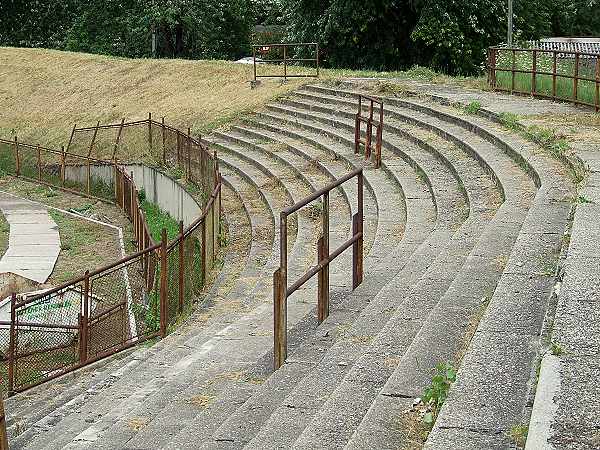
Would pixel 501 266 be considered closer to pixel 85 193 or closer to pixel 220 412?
pixel 220 412

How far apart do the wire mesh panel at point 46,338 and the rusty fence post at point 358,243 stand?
329 cm

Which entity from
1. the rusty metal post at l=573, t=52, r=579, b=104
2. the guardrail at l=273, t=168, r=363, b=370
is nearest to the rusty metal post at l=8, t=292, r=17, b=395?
the guardrail at l=273, t=168, r=363, b=370

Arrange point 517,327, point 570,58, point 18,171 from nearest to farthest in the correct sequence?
point 517,327, point 570,58, point 18,171

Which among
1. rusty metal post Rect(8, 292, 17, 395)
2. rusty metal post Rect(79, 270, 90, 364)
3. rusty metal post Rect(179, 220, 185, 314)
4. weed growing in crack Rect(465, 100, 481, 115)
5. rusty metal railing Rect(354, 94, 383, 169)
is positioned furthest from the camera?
weed growing in crack Rect(465, 100, 481, 115)

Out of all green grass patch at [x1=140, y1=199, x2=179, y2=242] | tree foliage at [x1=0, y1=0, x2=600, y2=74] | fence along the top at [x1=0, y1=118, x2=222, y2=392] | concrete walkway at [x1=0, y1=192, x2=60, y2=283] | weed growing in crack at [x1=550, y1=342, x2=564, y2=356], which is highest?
tree foliage at [x1=0, y1=0, x2=600, y2=74]

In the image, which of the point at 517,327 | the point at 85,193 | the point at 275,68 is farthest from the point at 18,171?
the point at 517,327

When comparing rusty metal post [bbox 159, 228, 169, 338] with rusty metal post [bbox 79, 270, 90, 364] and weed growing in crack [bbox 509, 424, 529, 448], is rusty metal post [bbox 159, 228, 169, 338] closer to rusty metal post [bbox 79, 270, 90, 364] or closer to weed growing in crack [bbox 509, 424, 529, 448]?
rusty metal post [bbox 79, 270, 90, 364]

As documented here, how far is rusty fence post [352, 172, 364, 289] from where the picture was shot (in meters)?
10.1

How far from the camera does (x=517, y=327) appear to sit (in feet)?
22.3

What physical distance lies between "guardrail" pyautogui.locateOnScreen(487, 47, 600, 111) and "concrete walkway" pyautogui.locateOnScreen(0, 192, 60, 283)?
10314 mm

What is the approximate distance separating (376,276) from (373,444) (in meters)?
5.44

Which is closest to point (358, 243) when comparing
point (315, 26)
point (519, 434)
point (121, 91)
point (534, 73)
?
point (519, 434)

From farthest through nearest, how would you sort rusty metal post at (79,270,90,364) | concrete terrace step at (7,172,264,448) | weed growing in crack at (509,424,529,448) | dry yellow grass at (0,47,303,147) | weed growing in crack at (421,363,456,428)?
dry yellow grass at (0,47,303,147)
rusty metal post at (79,270,90,364)
concrete terrace step at (7,172,264,448)
weed growing in crack at (421,363,456,428)
weed growing in crack at (509,424,529,448)

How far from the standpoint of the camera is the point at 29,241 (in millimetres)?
21266
